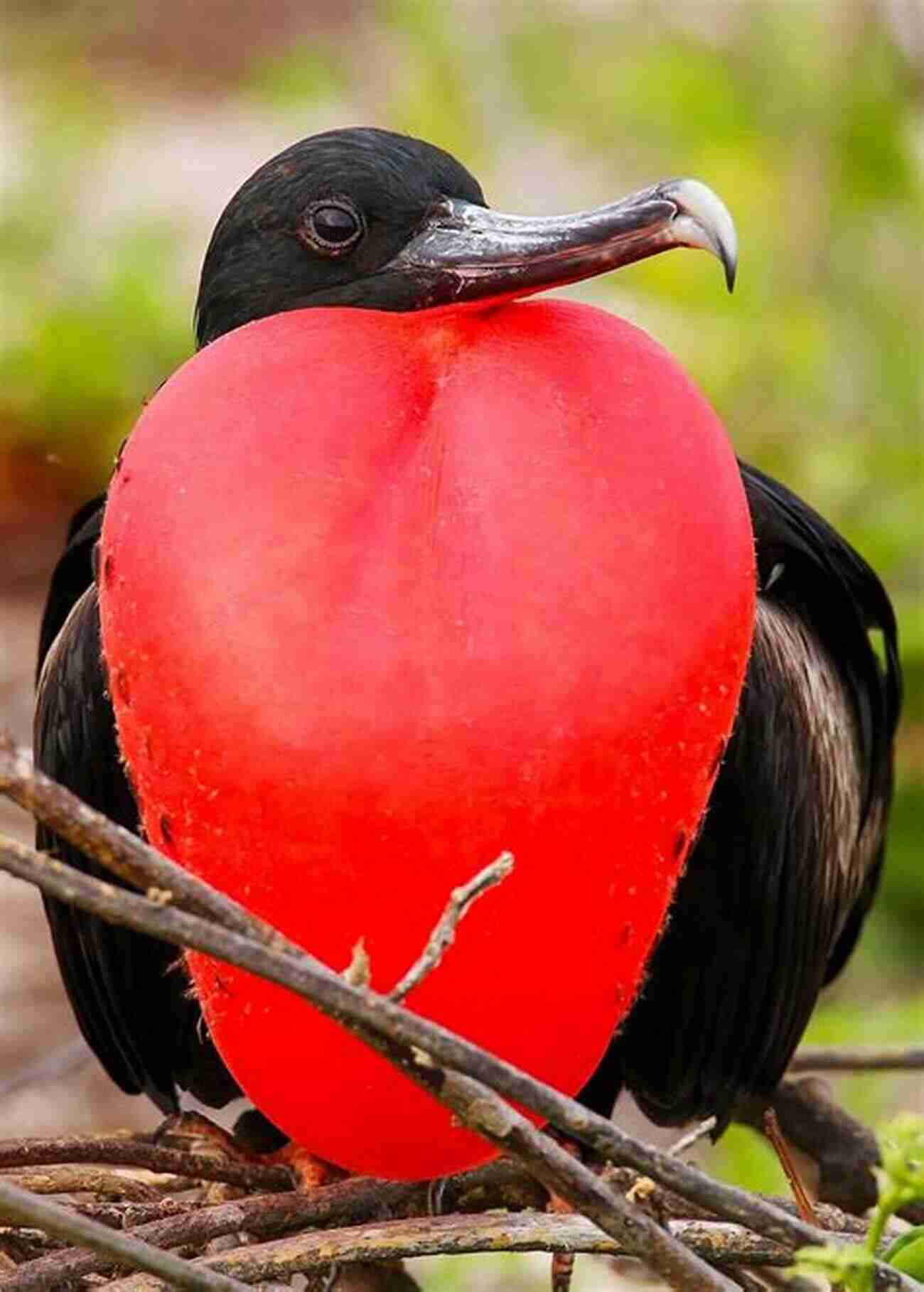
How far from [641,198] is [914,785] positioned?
2.63 m

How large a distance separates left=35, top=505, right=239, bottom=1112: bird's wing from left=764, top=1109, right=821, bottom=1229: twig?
50cm

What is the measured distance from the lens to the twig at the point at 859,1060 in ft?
9.59

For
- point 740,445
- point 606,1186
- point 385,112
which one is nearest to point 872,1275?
point 606,1186

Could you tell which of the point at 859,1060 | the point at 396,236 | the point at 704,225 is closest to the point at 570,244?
the point at 704,225

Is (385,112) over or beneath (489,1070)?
over

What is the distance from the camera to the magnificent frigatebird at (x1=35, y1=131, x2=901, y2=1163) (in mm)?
2375

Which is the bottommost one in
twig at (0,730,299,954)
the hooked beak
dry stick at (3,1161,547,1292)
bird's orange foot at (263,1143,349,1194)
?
bird's orange foot at (263,1143,349,1194)

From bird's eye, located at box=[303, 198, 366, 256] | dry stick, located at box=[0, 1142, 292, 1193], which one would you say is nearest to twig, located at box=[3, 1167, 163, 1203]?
dry stick, located at box=[0, 1142, 292, 1193]

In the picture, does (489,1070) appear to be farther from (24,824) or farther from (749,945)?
(24,824)

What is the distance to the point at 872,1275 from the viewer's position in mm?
1729

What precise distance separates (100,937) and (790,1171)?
2.15ft

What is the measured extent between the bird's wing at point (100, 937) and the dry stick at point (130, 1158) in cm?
15

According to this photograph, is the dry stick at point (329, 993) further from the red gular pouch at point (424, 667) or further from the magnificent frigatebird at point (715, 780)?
the magnificent frigatebird at point (715, 780)

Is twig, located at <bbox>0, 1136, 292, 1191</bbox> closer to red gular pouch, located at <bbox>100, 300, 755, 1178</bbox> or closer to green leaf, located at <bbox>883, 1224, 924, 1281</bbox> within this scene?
red gular pouch, located at <bbox>100, 300, 755, 1178</bbox>
